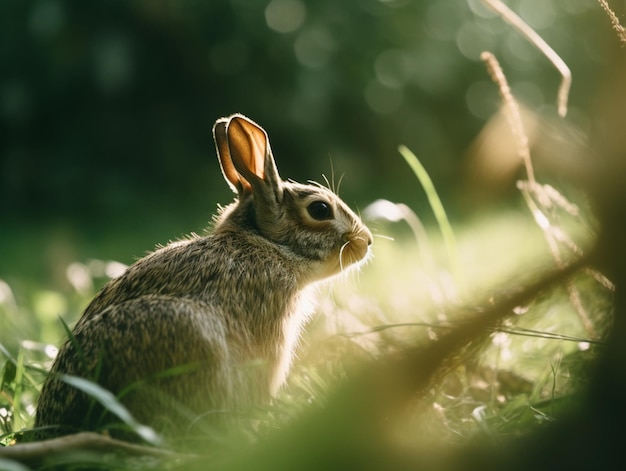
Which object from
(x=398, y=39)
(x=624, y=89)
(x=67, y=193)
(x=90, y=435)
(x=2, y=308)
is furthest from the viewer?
(x=398, y=39)

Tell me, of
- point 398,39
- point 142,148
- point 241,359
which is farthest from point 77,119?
point 241,359

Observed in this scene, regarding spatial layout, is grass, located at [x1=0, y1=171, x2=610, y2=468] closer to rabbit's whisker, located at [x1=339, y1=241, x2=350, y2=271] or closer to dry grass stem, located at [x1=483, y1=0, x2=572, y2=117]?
rabbit's whisker, located at [x1=339, y1=241, x2=350, y2=271]

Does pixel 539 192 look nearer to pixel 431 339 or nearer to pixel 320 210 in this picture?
pixel 320 210

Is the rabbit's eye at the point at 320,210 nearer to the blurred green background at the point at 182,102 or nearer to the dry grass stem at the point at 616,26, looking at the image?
the dry grass stem at the point at 616,26

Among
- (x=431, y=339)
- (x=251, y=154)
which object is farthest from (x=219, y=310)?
(x=431, y=339)

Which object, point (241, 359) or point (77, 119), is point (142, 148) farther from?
point (241, 359)

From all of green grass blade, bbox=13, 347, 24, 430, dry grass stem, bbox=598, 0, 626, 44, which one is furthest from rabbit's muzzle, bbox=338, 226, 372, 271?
dry grass stem, bbox=598, 0, 626, 44

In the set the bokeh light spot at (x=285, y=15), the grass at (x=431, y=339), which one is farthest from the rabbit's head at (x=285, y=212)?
the bokeh light spot at (x=285, y=15)
